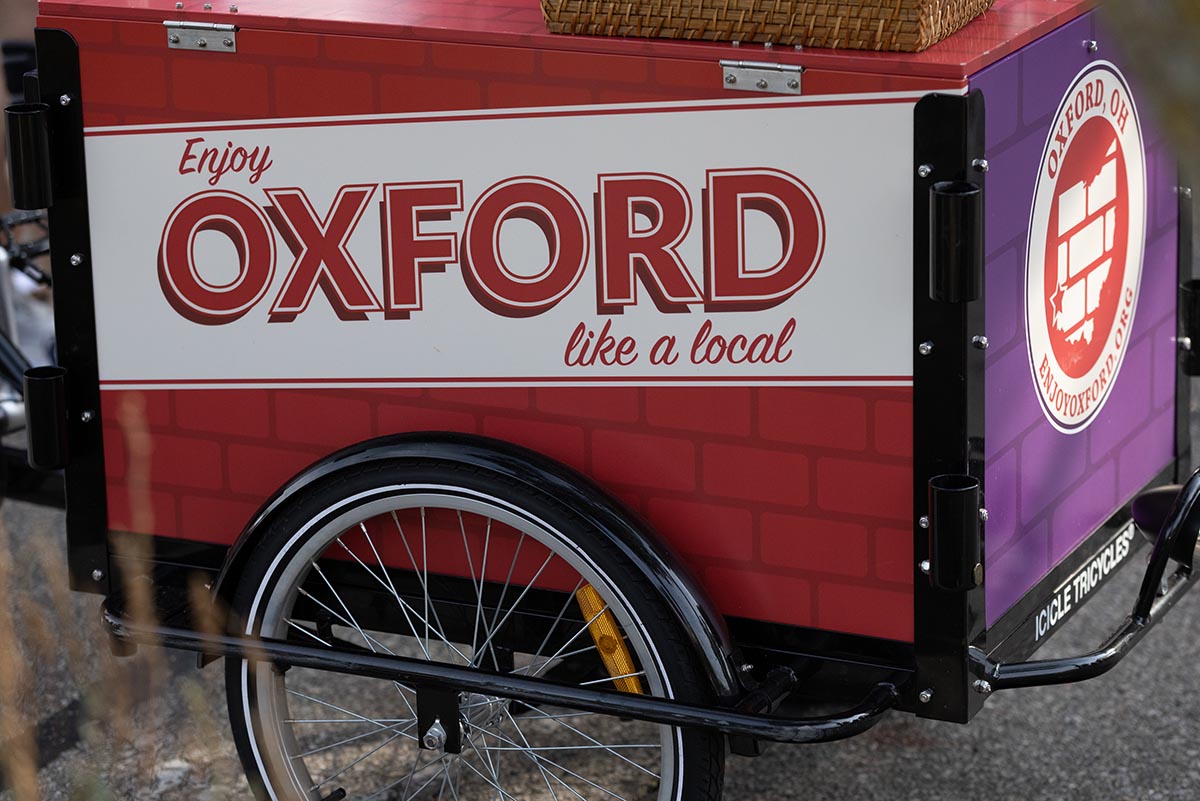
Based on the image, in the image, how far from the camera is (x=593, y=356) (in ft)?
6.75

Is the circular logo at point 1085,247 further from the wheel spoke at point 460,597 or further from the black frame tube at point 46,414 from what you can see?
the black frame tube at point 46,414

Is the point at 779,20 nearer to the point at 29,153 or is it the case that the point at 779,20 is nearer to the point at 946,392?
the point at 946,392

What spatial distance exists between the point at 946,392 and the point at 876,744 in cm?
121

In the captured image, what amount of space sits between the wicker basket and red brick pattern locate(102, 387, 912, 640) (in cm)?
45

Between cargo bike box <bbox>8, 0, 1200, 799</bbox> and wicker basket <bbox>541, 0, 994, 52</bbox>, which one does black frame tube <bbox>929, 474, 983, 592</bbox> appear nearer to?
cargo bike box <bbox>8, 0, 1200, 799</bbox>

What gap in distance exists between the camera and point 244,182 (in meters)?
2.16

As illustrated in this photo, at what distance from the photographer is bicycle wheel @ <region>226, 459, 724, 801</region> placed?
205 cm

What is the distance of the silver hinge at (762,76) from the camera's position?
1826mm

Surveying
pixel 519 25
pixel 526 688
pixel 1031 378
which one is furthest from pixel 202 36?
pixel 1031 378

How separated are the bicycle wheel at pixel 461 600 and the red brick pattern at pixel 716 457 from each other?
11 centimetres

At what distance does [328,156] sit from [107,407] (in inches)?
22.5

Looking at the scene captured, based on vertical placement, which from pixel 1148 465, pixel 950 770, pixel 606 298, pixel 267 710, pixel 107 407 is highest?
pixel 606 298

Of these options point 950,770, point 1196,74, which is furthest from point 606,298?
point 1196,74

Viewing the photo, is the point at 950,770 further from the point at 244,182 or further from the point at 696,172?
the point at 244,182
